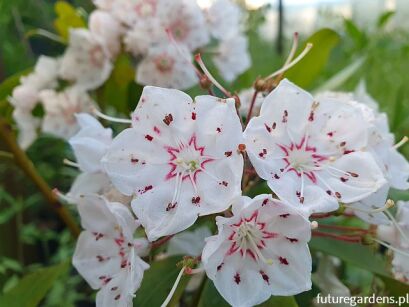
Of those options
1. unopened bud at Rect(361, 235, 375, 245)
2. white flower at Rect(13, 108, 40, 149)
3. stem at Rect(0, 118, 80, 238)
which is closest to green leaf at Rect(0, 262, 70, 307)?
stem at Rect(0, 118, 80, 238)

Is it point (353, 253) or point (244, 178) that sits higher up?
point (244, 178)

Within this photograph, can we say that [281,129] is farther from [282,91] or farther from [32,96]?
[32,96]

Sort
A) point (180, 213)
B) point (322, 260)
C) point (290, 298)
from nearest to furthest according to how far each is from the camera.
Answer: point (180, 213) → point (290, 298) → point (322, 260)

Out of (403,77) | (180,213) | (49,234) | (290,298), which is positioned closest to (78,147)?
(180,213)

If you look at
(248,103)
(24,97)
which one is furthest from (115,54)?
(248,103)

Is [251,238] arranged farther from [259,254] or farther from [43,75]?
[43,75]

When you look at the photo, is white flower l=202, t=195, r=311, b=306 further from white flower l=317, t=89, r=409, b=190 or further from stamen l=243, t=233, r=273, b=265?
white flower l=317, t=89, r=409, b=190
